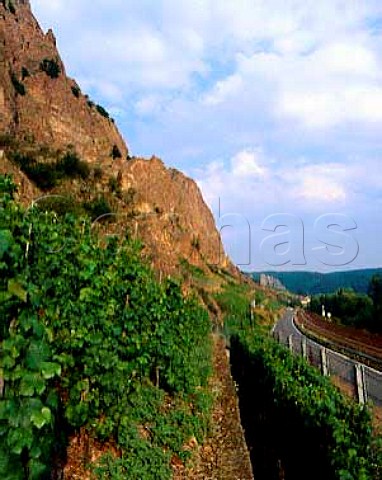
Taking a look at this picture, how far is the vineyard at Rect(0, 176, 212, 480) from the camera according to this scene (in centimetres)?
268

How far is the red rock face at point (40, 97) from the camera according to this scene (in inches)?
1953

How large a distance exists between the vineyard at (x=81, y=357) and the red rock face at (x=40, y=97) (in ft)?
122

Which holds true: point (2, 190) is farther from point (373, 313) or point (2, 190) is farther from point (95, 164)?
point (373, 313)

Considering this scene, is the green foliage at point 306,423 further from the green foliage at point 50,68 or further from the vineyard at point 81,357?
the green foliage at point 50,68

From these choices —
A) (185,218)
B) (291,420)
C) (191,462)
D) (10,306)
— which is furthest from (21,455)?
(185,218)

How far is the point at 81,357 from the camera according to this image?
642 cm

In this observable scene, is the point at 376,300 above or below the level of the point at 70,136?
below

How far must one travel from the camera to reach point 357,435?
4.94m

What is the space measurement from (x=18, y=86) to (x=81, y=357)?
51624mm

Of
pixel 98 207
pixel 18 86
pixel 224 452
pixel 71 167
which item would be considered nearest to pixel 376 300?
pixel 98 207

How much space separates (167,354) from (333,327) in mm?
32987

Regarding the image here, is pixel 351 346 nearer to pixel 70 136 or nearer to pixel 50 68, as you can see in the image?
pixel 70 136

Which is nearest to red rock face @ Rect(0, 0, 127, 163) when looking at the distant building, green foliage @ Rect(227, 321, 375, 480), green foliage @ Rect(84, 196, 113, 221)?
green foliage @ Rect(84, 196, 113, 221)

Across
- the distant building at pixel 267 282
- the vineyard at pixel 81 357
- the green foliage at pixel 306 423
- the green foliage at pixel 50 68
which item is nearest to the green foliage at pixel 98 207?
the vineyard at pixel 81 357
